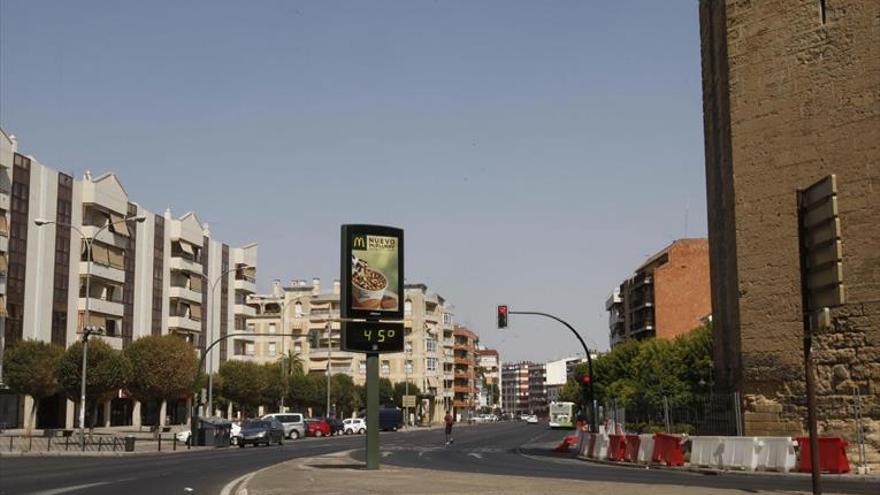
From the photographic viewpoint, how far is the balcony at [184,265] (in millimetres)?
84812

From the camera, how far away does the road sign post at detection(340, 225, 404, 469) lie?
22484mm

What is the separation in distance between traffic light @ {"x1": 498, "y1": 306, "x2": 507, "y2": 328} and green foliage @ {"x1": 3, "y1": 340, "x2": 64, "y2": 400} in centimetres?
3025

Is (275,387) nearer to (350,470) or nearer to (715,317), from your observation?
(715,317)

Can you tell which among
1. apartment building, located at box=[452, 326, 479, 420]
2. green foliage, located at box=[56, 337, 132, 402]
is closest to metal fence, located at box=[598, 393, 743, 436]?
green foliage, located at box=[56, 337, 132, 402]

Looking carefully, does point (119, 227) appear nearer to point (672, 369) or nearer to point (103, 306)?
point (103, 306)

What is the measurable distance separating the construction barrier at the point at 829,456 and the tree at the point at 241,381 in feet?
205

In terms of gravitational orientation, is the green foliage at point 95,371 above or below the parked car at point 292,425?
above

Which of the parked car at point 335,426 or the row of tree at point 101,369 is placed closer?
the row of tree at point 101,369

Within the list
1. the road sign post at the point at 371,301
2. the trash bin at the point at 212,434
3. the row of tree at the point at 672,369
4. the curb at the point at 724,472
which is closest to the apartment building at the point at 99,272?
the trash bin at the point at 212,434

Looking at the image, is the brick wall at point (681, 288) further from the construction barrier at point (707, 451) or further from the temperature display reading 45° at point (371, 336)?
the temperature display reading 45° at point (371, 336)

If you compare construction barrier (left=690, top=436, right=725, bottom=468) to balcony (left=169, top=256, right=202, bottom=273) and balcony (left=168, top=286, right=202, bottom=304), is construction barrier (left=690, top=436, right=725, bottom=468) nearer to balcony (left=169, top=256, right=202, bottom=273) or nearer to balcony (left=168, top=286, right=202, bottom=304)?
balcony (left=168, top=286, right=202, bottom=304)

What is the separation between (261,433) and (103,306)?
1158 inches

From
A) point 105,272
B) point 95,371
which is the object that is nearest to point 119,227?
point 105,272

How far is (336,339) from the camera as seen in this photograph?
133 metres
